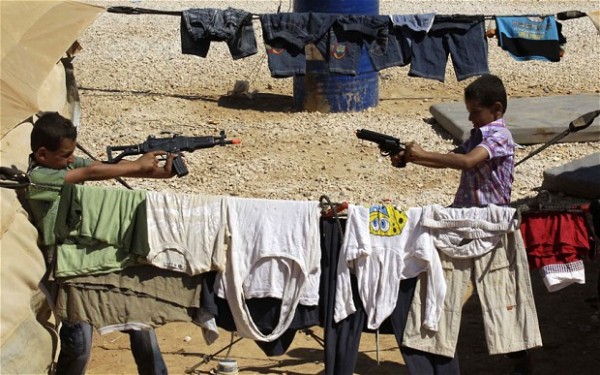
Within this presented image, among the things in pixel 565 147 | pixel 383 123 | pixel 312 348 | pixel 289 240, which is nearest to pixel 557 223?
pixel 289 240

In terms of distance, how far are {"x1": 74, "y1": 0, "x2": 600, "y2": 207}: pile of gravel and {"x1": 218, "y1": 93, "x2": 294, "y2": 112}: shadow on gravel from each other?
21mm

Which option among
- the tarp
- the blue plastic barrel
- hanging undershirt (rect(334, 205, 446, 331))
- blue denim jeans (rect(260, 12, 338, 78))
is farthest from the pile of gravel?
hanging undershirt (rect(334, 205, 446, 331))

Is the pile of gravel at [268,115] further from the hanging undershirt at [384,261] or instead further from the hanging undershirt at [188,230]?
the hanging undershirt at [188,230]

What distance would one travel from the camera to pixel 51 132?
5.15 metres

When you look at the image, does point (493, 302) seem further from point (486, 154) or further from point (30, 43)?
point (30, 43)

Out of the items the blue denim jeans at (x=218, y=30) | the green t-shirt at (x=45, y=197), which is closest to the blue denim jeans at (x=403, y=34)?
the blue denim jeans at (x=218, y=30)

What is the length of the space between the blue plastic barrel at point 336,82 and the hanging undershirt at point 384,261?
751 centimetres

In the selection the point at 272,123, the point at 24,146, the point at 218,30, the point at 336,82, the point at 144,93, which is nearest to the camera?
the point at 24,146

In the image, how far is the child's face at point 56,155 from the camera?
5.21 meters

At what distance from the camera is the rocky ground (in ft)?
25.0

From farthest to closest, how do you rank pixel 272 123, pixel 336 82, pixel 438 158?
pixel 336 82 → pixel 272 123 → pixel 438 158

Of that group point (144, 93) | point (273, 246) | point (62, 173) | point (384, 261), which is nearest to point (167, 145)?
point (62, 173)

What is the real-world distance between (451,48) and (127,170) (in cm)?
647

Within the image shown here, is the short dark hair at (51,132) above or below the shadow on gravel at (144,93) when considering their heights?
below
